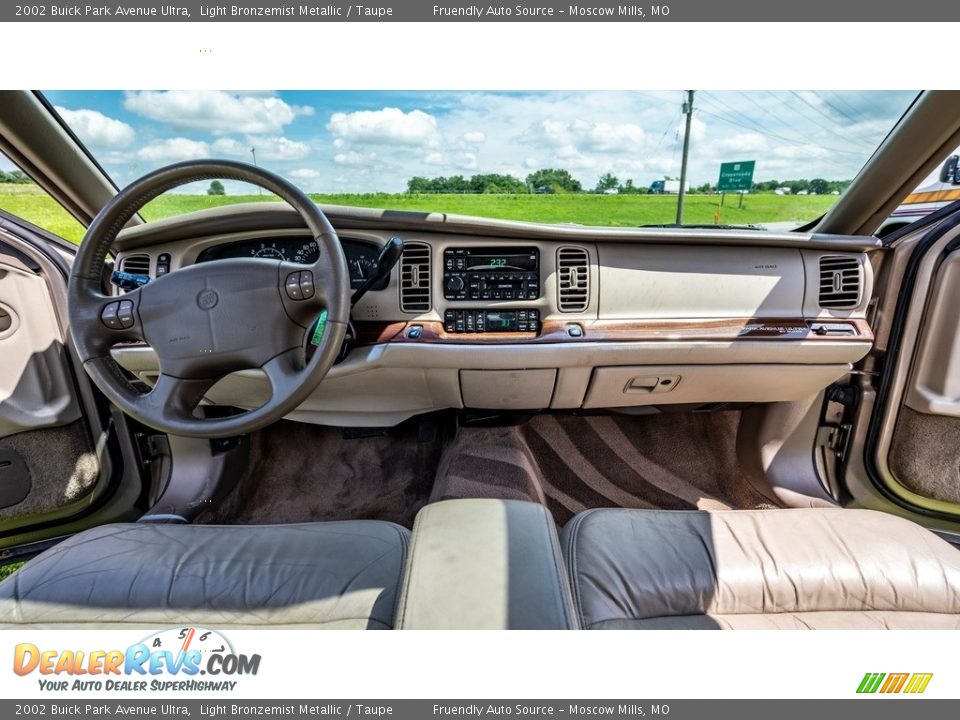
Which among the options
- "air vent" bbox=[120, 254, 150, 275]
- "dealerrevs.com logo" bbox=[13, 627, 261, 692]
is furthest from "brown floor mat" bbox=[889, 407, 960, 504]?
"air vent" bbox=[120, 254, 150, 275]

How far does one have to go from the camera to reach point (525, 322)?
192 cm

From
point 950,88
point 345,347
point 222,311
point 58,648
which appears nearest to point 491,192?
point 345,347

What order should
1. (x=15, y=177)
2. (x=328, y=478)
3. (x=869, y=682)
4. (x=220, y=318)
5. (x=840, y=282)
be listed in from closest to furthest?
1. (x=869, y=682)
2. (x=220, y=318)
3. (x=15, y=177)
4. (x=840, y=282)
5. (x=328, y=478)

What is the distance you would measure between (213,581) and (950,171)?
8.83ft

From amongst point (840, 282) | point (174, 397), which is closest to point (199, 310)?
point (174, 397)

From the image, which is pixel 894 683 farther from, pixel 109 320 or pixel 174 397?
pixel 109 320

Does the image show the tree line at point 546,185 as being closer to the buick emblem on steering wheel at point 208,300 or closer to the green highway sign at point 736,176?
the green highway sign at point 736,176

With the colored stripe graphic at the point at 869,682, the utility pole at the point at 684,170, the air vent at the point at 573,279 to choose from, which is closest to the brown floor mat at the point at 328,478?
the air vent at the point at 573,279

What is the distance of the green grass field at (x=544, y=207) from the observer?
73.3 inches

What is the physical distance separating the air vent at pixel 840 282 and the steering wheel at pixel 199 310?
1.87 metres

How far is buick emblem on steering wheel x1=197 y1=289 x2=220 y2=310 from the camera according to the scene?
56.1 inches

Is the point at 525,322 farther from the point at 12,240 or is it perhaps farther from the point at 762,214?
the point at 12,240

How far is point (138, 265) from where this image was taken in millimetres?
1941

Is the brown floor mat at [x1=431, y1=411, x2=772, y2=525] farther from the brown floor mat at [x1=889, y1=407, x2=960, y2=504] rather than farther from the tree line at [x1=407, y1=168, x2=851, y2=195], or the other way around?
the tree line at [x1=407, y1=168, x2=851, y2=195]
